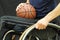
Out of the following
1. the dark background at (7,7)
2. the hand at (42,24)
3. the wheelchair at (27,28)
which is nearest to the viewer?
the hand at (42,24)

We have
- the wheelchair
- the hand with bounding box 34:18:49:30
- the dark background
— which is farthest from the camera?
the dark background

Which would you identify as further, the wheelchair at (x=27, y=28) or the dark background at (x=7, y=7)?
the dark background at (x=7, y=7)

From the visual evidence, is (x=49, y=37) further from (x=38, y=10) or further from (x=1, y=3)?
→ (x=1, y=3)

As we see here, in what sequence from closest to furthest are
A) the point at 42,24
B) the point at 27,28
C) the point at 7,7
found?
the point at 42,24, the point at 27,28, the point at 7,7

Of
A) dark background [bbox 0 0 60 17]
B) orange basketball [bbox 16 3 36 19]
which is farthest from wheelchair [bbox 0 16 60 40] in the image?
dark background [bbox 0 0 60 17]

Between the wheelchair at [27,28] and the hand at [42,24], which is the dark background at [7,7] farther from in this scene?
the hand at [42,24]

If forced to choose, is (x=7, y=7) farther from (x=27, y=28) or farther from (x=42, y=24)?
(x=42, y=24)

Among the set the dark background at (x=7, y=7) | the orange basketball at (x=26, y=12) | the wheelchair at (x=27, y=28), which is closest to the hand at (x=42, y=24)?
the wheelchair at (x=27, y=28)

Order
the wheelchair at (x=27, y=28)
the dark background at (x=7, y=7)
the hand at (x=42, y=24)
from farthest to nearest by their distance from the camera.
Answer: the dark background at (x=7, y=7) → the wheelchair at (x=27, y=28) → the hand at (x=42, y=24)

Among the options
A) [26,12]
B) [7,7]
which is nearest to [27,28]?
[26,12]

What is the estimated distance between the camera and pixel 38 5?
1.65 metres

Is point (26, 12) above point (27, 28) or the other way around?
above

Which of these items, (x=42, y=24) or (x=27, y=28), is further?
(x=27, y=28)

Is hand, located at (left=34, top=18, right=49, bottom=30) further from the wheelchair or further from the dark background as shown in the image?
the dark background
